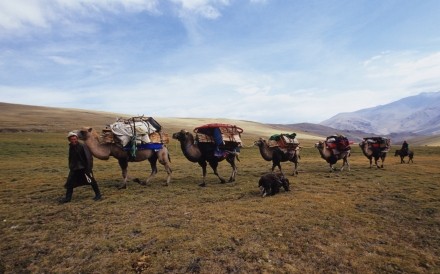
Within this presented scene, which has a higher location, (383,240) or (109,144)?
(109,144)

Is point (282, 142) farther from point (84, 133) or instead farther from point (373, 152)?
point (84, 133)

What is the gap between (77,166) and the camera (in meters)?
11.0

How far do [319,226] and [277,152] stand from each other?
8.45 m

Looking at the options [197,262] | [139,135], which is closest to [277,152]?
[139,135]

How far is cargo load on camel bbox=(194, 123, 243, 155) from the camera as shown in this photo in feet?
48.5

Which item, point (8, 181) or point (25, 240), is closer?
point (25, 240)

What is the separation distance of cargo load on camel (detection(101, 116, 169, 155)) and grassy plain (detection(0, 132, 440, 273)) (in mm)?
1930

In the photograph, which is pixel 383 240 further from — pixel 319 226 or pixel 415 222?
pixel 415 222

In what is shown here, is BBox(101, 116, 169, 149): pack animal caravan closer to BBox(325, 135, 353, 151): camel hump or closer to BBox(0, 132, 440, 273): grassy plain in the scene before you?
BBox(0, 132, 440, 273): grassy plain

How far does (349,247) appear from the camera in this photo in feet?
24.5

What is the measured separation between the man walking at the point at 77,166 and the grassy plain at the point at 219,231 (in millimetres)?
620

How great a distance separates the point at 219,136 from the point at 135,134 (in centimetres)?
392

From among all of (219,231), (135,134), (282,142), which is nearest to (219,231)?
(219,231)

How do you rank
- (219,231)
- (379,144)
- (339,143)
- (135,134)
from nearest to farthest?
(219,231)
(135,134)
(339,143)
(379,144)
